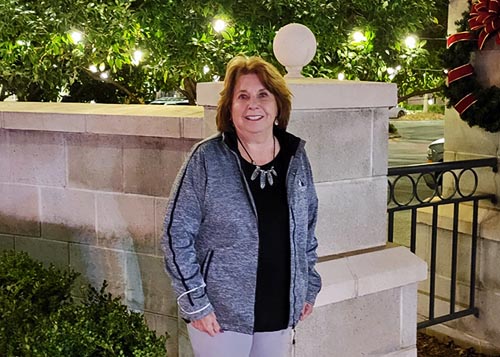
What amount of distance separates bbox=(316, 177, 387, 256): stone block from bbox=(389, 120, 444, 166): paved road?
48.6 ft

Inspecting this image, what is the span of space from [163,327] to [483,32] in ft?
10.1

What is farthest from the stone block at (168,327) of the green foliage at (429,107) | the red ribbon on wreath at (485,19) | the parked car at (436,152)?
the green foliage at (429,107)

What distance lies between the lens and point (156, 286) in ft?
13.5

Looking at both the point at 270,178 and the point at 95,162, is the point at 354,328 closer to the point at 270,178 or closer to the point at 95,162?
the point at 270,178

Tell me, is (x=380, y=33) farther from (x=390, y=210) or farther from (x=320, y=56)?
(x=390, y=210)

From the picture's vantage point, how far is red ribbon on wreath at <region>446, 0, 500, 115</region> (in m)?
5.09

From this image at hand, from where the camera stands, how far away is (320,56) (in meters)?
6.54

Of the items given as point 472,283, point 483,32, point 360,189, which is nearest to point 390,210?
point 360,189

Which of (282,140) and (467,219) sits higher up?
(282,140)

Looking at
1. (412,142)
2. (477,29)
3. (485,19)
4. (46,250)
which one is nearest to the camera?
(46,250)

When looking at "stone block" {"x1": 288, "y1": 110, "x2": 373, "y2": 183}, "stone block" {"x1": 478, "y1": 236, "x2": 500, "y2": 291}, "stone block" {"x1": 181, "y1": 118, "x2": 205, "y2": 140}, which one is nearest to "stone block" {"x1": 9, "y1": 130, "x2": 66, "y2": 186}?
"stone block" {"x1": 181, "y1": 118, "x2": 205, "y2": 140}

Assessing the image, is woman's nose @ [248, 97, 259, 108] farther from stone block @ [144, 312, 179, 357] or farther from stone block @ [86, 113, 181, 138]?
stone block @ [144, 312, 179, 357]

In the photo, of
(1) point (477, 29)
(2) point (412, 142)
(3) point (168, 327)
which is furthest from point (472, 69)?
(2) point (412, 142)

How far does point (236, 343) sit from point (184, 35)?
3517mm
